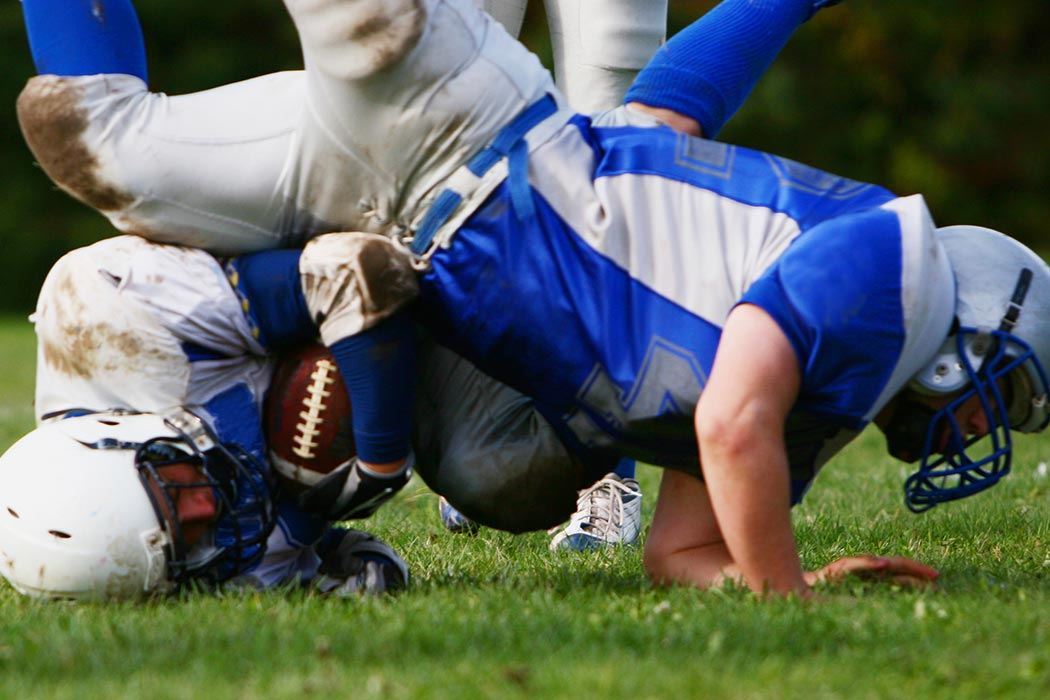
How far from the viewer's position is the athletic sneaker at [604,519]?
3.84 metres

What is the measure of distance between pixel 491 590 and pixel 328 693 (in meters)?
0.87

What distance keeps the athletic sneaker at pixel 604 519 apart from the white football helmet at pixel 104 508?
107 centimetres

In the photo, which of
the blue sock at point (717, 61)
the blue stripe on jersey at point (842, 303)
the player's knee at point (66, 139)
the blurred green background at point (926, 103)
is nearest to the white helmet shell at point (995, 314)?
the blue stripe on jersey at point (842, 303)

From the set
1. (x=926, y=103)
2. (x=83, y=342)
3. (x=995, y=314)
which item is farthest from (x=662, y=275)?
(x=926, y=103)

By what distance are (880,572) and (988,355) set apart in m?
0.48

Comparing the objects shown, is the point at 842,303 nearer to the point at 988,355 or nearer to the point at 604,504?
the point at 988,355

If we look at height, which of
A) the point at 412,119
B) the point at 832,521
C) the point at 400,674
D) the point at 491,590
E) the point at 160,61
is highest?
the point at 412,119

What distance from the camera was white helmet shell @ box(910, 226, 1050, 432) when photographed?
2975 mm

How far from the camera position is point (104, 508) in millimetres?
2861

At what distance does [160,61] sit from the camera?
65.2 ft

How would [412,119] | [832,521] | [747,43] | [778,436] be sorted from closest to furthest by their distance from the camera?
1. [778,436]
2. [412,119]
3. [747,43]
4. [832,521]

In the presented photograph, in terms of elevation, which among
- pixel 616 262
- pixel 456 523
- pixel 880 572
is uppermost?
pixel 616 262

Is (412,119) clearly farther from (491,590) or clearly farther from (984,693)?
(984,693)

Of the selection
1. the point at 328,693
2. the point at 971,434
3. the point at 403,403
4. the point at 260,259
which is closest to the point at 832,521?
the point at 971,434
